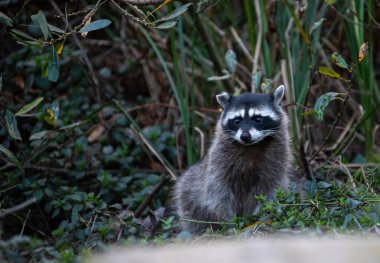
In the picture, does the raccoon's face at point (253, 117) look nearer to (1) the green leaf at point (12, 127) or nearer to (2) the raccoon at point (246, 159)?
(2) the raccoon at point (246, 159)

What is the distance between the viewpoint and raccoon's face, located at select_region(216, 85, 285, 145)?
537cm

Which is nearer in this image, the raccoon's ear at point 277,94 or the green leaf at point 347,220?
the green leaf at point 347,220

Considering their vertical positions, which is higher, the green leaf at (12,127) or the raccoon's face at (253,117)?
the green leaf at (12,127)

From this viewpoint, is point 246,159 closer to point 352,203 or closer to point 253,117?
point 253,117

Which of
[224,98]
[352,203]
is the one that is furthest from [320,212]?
[224,98]

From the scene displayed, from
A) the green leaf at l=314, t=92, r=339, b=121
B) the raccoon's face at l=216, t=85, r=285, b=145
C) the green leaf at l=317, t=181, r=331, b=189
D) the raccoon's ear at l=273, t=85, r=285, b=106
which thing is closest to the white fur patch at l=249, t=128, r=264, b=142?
the raccoon's face at l=216, t=85, r=285, b=145

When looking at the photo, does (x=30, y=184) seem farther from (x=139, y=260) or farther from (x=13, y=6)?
(x=139, y=260)

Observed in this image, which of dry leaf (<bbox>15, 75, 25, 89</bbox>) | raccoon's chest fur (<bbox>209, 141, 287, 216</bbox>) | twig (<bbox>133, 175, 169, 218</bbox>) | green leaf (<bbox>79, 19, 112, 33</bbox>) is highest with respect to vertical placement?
green leaf (<bbox>79, 19, 112, 33</bbox>)

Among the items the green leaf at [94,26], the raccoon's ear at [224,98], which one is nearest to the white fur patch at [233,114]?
the raccoon's ear at [224,98]

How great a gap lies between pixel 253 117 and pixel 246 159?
1.22 feet

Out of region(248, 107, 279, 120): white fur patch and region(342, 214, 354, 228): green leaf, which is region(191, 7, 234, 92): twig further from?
region(342, 214, 354, 228): green leaf

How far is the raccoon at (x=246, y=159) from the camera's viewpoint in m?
5.47

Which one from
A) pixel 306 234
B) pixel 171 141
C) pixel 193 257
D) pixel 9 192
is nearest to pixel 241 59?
pixel 171 141

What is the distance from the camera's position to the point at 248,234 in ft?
13.0
